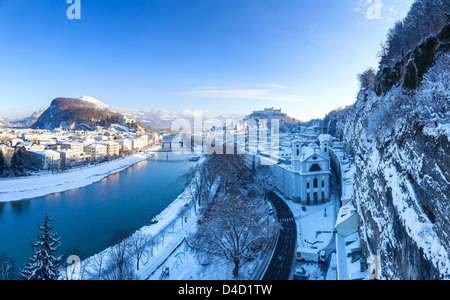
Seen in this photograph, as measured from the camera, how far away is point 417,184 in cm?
244

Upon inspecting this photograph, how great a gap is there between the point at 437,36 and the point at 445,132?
2.72 metres

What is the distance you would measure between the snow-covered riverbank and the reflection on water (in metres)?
0.82

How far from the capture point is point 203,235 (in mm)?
6031

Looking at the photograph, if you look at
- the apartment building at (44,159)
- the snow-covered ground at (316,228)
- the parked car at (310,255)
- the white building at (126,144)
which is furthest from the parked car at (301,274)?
the white building at (126,144)

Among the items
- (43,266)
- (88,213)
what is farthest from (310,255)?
(88,213)

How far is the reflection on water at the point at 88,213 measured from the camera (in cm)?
738

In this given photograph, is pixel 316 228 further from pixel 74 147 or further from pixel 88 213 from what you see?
pixel 74 147

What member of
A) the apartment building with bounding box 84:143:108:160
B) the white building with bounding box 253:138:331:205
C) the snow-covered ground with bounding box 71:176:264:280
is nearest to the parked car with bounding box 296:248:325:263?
the snow-covered ground with bounding box 71:176:264:280

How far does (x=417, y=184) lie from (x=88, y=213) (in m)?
11.1

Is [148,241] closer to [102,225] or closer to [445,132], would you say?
[102,225]

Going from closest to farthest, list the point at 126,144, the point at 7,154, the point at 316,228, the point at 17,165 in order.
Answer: the point at 316,228 < the point at 17,165 < the point at 7,154 < the point at 126,144

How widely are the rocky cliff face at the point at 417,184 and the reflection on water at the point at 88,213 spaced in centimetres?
717

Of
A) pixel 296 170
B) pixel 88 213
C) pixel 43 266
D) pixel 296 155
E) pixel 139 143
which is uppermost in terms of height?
pixel 296 155
